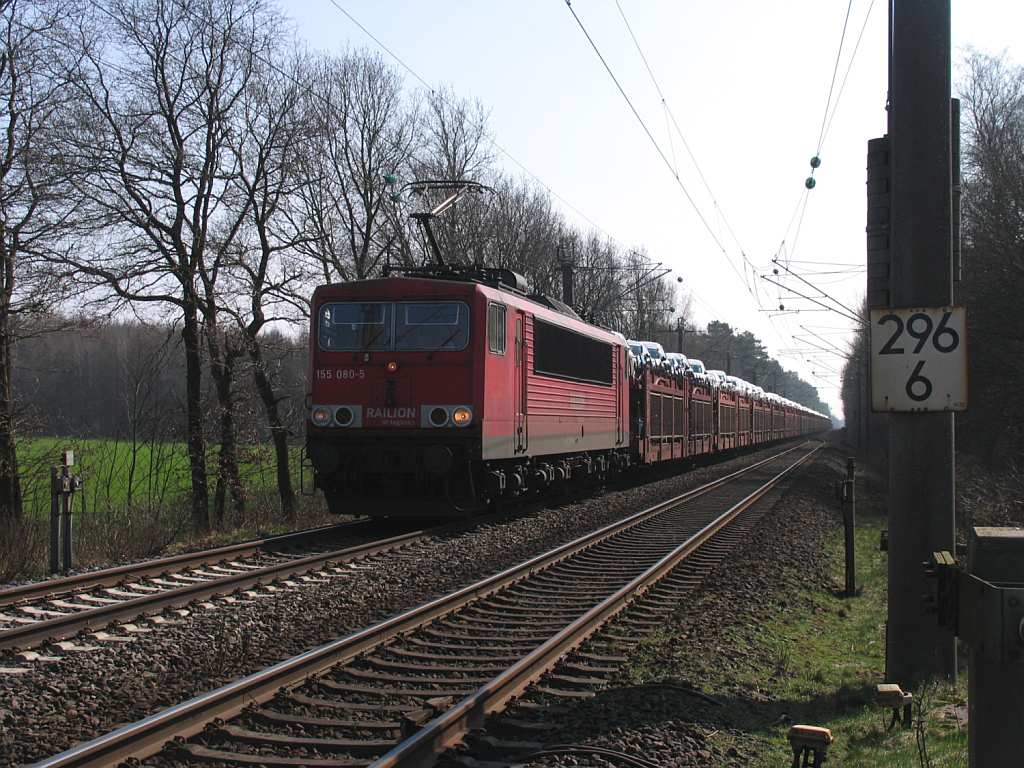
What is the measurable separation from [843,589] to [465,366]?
572 centimetres

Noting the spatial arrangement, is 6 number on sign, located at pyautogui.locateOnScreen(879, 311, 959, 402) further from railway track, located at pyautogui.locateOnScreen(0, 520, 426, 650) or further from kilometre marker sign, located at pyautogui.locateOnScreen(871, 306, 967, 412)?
railway track, located at pyautogui.locateOnScreen(0, 520, 426, 650)

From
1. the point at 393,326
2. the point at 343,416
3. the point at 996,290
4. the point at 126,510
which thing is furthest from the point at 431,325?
the point at 996,290

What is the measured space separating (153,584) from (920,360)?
7215 mm

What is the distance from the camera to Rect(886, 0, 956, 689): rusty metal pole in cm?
621

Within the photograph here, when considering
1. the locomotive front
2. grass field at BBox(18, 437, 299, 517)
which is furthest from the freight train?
grass field at BBox(18, 437, 299, 517)

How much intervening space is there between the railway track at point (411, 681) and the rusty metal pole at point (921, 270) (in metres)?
2.07

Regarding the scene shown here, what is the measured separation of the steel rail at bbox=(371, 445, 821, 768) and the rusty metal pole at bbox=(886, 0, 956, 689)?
2.29m

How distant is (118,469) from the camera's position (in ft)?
63.3

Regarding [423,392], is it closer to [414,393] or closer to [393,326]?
[414,393]

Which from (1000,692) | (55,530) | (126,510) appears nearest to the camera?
(1000,692)

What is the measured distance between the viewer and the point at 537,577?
1043 centimetres

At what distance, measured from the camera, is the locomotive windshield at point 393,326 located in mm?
13805

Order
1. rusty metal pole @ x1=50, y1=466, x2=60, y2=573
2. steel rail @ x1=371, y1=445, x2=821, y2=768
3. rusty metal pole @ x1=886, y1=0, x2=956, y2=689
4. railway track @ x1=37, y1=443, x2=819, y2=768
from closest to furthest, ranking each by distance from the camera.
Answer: steel rail @ x1=371, y1=445, x2=821, y2=768, railway track @ x1=37, y1=443, x2=819, y2=768, rusty metal pole @ x1=886, y1=0, x2=956, y2=689, rusty metal pole @ x1=50, y1=466, x2=60, y2=573

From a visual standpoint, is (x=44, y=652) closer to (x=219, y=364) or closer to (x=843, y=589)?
(x=843, y=589)
